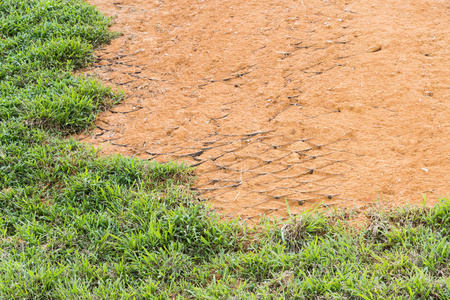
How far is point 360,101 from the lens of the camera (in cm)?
323

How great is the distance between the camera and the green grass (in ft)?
6.93

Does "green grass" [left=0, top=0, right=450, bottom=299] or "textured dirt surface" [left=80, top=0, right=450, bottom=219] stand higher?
"textured dirt surface" [left=80, top=0, right=450, bottom=219]

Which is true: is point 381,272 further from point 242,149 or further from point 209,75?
point 209,75

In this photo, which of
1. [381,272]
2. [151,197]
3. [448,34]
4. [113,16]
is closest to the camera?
[381,272]

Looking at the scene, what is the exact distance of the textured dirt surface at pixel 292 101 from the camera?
8.99ft

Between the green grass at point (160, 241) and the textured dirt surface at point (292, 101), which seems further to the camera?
the textured dirt surface at point (292, 101)

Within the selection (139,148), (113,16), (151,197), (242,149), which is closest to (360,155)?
(242,149)

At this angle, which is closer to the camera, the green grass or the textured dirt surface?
the green grass

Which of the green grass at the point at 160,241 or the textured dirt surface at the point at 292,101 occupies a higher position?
the textured dirt surface at the point at 292,101

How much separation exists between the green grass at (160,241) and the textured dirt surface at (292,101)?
22 cm

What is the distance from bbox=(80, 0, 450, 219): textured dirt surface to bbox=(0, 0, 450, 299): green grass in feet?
0.73

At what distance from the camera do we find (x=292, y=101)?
3.45 metres

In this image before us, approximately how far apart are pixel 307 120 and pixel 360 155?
0.56m

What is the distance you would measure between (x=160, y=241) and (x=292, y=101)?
5.63 ft
